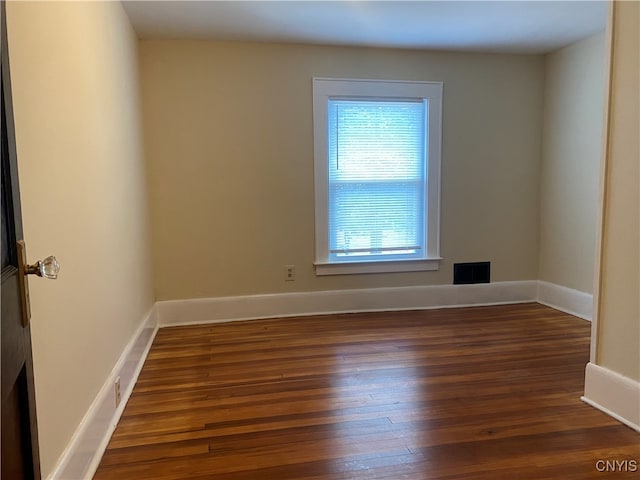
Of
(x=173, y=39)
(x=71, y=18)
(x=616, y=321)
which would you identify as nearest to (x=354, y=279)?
(x=616, y=321)

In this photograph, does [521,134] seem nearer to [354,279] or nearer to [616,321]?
[354,279]

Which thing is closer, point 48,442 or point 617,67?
point 48,442

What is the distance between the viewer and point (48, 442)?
4.26 feet

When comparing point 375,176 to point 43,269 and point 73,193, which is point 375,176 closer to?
point 73,193

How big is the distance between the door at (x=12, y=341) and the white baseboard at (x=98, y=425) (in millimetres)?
522

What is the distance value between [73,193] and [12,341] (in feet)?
3.07

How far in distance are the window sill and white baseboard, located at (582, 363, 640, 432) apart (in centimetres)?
184

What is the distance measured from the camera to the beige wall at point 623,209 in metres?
1.84

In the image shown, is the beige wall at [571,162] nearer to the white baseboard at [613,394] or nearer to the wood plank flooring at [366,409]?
the wood plank flooring at [366,409]

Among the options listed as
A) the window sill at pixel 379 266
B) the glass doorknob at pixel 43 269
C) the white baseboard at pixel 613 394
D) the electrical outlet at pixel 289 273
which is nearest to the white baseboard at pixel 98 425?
the glass doorknob at pixel 43 269

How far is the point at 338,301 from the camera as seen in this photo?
380 centimetres

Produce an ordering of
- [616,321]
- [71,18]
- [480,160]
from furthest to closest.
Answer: [480,160]
[616,321]
[71,18]

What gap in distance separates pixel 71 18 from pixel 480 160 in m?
3.25

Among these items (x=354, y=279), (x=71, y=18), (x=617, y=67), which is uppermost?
(x=71, y=18)
